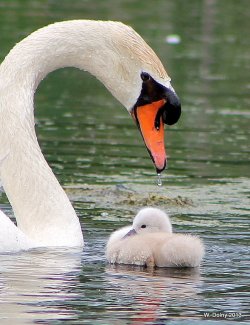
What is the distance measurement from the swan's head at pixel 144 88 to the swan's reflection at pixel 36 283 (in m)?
1.01

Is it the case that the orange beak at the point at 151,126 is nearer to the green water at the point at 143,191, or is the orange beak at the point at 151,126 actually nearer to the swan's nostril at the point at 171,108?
the swan's nostril at the point at 171,108

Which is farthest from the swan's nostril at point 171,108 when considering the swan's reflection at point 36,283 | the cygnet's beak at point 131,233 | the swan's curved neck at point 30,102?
the swan's reflection at point 36,283

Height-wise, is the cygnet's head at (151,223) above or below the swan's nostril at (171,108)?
below

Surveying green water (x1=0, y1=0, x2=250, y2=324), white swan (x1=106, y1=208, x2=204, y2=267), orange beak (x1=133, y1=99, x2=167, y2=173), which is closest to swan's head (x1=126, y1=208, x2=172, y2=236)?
white swan (x1=106, y1=208, x2=204, y2=267)

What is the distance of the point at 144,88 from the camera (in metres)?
10.0

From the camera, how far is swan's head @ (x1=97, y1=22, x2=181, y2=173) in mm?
9914

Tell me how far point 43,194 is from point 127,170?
421cm

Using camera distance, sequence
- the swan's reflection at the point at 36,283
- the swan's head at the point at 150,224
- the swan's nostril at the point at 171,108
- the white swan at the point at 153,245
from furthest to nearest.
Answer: the swan's head at the point at 150,224 < the swan's nostril at the point at 171,108 < the white swan at the point at 153,245 < the swan's reflection at the point at 36,283

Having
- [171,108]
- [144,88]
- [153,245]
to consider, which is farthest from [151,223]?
[144,88]

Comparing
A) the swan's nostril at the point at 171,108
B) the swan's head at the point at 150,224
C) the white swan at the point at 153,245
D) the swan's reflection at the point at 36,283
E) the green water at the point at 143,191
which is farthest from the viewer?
the swan's head at the point at 150,224

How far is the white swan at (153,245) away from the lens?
952cm

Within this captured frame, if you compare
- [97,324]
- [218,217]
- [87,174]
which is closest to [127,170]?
[87,174]

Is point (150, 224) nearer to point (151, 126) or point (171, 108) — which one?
point (151, 126)

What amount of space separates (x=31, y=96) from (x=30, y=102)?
5cm
